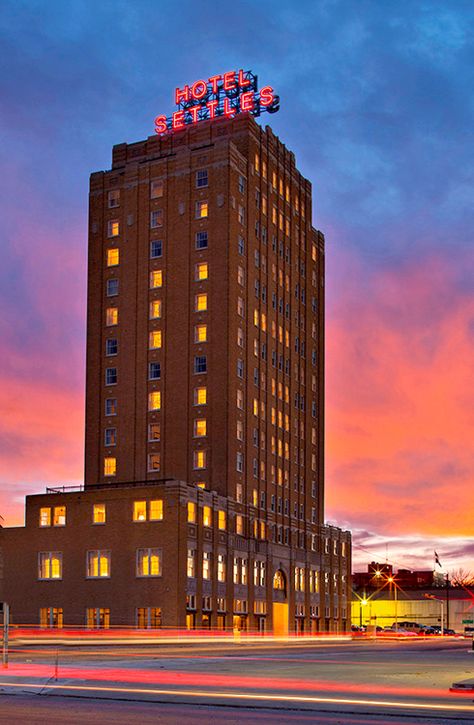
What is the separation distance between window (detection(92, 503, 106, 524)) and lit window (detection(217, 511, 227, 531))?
12795 millimetres

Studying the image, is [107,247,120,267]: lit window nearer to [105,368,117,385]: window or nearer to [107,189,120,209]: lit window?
[107,189,120,209]: lit window

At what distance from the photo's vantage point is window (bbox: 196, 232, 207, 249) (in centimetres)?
11231

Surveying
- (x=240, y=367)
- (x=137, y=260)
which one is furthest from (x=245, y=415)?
(x=137, y=260)

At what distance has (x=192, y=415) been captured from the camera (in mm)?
108938

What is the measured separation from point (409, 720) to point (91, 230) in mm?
104590

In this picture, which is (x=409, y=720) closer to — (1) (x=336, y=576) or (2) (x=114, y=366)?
(2) (x=114, y=366)

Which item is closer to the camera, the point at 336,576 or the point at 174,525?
the point at 174,525

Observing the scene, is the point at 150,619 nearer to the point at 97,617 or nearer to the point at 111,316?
the point at 97,617

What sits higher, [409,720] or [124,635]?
[409,720]

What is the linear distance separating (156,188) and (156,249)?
7790 millimetres

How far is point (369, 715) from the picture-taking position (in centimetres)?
2256

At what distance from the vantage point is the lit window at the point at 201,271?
112 metres

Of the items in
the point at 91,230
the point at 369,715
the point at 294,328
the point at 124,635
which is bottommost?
the point at 124,635

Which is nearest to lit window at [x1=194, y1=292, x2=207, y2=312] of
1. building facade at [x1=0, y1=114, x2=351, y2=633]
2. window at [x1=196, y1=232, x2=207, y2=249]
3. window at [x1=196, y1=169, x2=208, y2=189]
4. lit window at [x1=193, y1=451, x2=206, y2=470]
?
building facade at [x1=0, y1=114, x2=351, y2=633]
